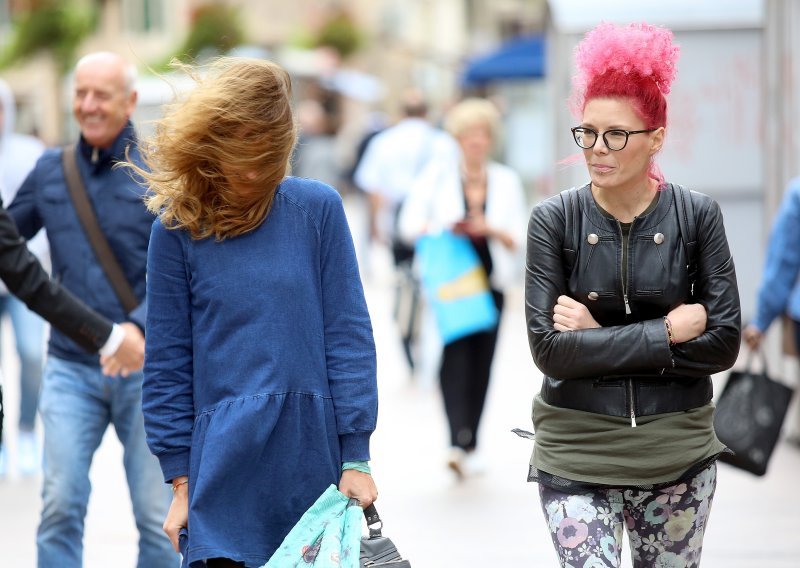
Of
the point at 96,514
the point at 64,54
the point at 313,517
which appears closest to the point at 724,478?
the point at 96,514

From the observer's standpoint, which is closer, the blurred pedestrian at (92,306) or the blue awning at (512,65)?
the blurred pedestrian at (92,306)

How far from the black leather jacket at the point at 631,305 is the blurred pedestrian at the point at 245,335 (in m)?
0.49

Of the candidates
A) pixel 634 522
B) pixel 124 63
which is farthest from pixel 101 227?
pixel 634 522

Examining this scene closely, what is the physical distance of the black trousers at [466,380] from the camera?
7.93 m

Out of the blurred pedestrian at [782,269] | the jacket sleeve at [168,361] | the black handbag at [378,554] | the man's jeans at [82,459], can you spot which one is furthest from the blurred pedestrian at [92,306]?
the blurred pedestrian at [782,269]

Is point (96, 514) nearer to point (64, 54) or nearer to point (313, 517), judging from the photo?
point (313, 517)

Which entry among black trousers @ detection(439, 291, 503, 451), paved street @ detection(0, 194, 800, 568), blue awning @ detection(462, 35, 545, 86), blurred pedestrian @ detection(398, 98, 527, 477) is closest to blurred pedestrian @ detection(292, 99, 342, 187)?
blue awning @ detection(462, 35, 545, 86)

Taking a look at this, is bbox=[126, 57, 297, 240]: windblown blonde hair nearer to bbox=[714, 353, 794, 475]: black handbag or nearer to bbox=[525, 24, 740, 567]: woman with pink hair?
bbox=[525, 24, 740, 567]: woman with pink hair

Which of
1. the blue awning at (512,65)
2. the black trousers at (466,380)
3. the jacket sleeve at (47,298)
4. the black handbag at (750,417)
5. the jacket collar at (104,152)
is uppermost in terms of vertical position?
the jacket collar at (104,152)

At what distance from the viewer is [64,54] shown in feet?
152

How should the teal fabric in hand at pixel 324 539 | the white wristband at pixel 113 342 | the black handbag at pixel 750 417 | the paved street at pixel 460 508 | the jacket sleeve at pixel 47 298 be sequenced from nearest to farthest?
1. the teal fabric in hand at pixel 324 539
2. the jacket sleeve at pixel 47 298
3. the white wristband at pixel 113 342
4. the black handbag at pixel 750 417
5. the paved street at pixel 460 508

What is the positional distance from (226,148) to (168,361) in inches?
20.4

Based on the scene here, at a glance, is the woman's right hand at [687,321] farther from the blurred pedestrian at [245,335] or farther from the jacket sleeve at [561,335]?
the blurred pedestrian at [245,335]

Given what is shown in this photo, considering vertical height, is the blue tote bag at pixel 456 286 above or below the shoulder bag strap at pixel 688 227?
below
